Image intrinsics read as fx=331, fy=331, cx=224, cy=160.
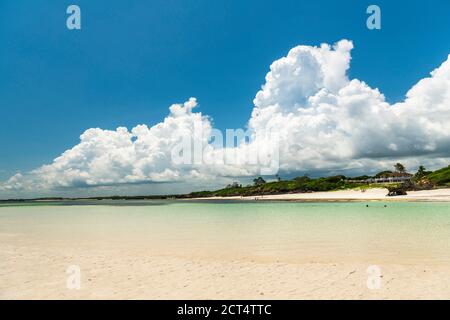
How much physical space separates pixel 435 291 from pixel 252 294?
18.3 ft

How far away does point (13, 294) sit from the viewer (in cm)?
1028

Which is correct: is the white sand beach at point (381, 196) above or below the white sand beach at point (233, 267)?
below

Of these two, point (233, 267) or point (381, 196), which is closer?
point (233, 267)

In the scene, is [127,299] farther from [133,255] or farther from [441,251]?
[441,251]

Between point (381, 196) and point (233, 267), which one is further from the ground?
point (233, 267)

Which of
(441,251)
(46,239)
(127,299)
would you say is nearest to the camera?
(127,299)

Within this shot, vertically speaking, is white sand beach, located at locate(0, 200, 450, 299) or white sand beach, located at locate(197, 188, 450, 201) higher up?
white sand beach, located at locate(0, 200, 450, 299)

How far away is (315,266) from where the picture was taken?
14047 mm

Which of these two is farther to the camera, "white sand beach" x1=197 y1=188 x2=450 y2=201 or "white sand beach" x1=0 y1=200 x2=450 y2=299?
"white sand beach" x1=197 y1=188 x2=450 y2=201

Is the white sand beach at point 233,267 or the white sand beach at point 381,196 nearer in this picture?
the white sand beach at point 233,267
